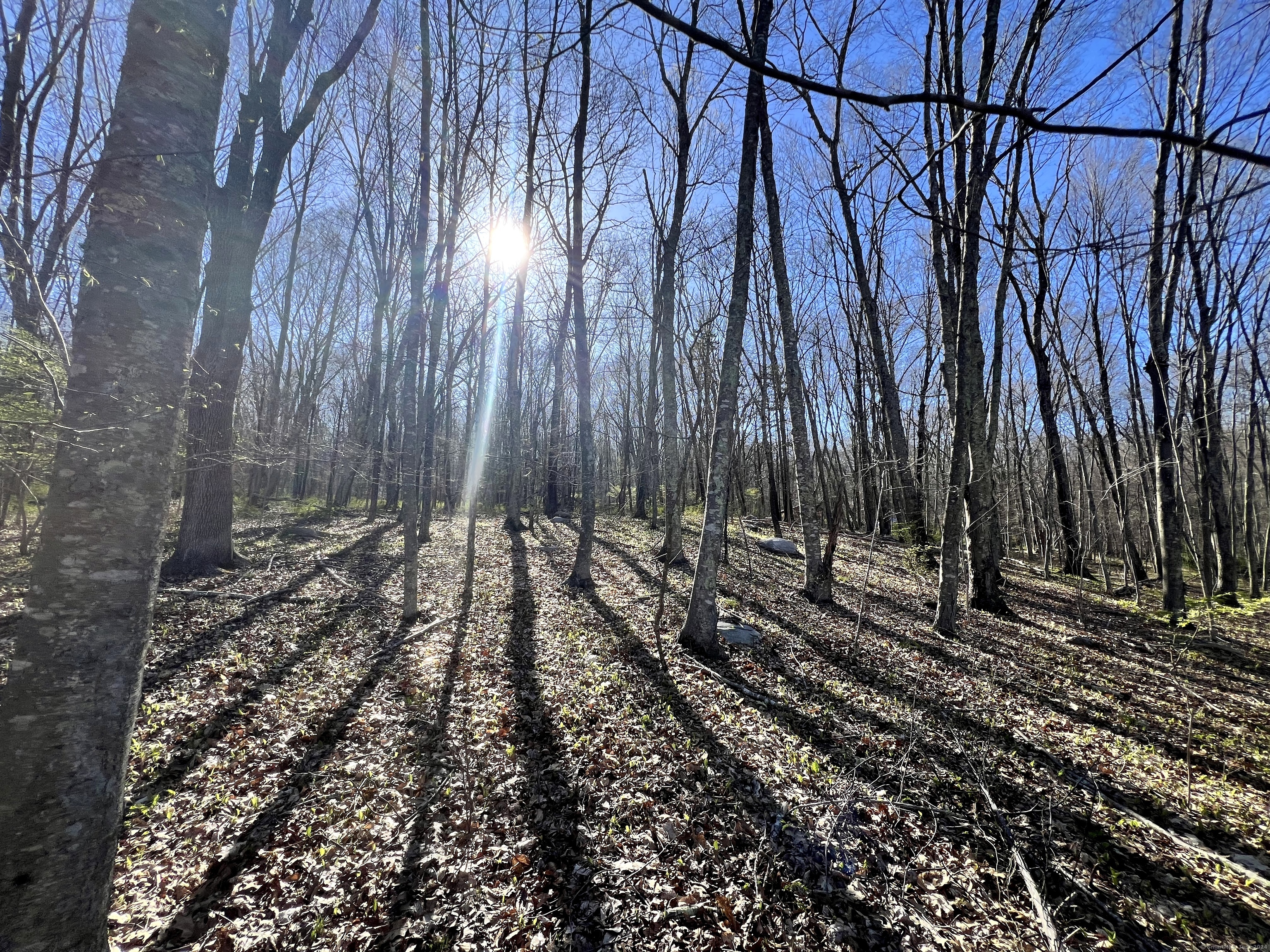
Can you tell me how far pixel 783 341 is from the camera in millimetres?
8859

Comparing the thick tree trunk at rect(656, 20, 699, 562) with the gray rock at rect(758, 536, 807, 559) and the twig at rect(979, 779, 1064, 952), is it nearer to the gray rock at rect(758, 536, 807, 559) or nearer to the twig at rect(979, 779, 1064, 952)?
the gray rock at rect(758, 536, 807, 559)

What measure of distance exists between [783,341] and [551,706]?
23.9 ft

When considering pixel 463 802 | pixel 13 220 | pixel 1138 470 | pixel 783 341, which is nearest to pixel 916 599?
pixel 783 341

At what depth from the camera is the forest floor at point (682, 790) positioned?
8.84ft

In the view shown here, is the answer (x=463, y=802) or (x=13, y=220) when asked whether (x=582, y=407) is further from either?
(x=13, y=220)

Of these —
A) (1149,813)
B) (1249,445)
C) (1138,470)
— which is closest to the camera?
(1138,470)

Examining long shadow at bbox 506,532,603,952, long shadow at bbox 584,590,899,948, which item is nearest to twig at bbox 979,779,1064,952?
long shadow at bbox 584,590,899,948

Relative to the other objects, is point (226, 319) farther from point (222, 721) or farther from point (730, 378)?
point (730, 378)

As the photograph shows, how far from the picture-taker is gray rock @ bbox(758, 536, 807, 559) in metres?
12.8

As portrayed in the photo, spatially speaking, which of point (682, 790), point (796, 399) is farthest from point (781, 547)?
point (682, 790)

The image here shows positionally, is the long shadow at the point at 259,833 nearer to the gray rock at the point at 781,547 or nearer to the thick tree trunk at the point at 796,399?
the thick tree trunk at the point at 796,399

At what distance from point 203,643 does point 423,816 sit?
4357 millimetres

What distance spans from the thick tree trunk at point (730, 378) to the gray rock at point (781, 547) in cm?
718

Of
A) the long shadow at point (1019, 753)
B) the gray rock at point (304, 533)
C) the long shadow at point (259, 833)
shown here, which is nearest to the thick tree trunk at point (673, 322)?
the long shadow at point (1019, 753)
